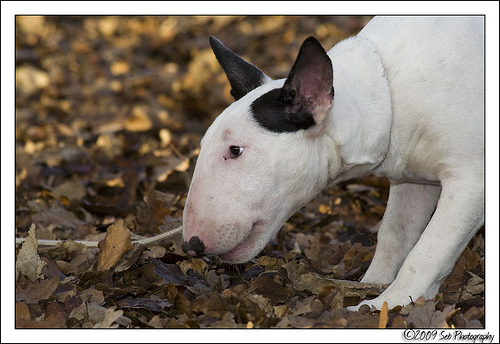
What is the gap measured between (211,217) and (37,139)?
4.28m

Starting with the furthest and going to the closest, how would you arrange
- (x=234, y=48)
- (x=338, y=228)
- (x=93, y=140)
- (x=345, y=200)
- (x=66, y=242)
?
(x=234, y=48), (x=93, y=140), (x=345, y=200), (x=338, y=228), (x=66, y=242)

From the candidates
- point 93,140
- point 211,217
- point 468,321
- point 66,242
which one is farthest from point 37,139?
point 468,321

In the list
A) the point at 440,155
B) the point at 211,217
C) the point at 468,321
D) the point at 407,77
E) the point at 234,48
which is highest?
the point at 234,48

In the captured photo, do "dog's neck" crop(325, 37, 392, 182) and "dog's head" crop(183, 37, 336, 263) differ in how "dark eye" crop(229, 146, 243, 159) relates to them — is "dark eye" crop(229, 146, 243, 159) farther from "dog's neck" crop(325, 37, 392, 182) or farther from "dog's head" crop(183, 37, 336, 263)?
"dog's neck" crop(325, 37, 392, 182)

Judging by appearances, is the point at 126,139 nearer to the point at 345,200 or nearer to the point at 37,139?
the point at 37,139

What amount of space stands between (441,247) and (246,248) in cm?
85

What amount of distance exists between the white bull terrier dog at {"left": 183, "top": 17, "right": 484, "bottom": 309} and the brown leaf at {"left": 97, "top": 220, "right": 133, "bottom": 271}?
0.56 meters

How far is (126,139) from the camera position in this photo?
6.57 metres

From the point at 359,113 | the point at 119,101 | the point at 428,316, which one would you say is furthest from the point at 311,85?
the point at 119,101

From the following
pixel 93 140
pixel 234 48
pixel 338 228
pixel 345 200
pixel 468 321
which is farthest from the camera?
pixel 234 48

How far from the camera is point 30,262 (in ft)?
10.2

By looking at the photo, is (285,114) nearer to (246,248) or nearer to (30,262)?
(246,248)

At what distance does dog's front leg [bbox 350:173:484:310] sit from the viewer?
290cm

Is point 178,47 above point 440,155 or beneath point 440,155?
above
